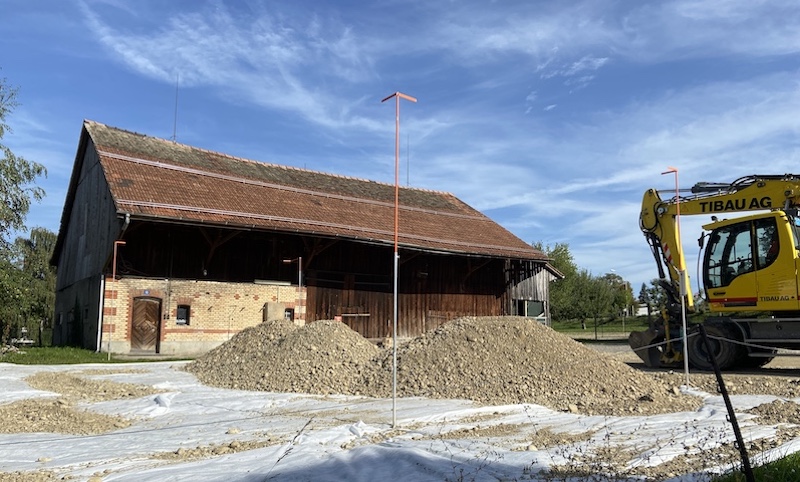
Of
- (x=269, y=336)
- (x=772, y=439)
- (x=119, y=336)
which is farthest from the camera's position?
(x=119, y=336)

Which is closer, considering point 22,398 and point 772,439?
point 772,439

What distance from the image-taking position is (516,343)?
11.5 metres

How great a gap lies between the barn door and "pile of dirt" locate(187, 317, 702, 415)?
6553 millimetres

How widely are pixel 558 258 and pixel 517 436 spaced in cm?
5353

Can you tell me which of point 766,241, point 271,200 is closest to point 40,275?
point 271,200

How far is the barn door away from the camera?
65.6 ft

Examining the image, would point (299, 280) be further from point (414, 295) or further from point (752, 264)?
point (752, 264)

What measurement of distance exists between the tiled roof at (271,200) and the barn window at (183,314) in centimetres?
309

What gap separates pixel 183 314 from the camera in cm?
2072

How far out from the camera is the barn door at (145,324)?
1998cm

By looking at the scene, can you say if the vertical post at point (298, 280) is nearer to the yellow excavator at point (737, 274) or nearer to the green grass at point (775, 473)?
the yellow excavator at point (737, 274)

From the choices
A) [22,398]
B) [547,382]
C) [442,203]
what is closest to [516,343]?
[547,382]

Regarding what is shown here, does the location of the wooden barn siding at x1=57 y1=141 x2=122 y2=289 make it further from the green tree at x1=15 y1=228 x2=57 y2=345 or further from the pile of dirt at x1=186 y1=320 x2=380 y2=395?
the pile of dirt at x1=186 y1=320 x2=380 y2=395

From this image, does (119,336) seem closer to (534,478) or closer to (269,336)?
(269,336)
